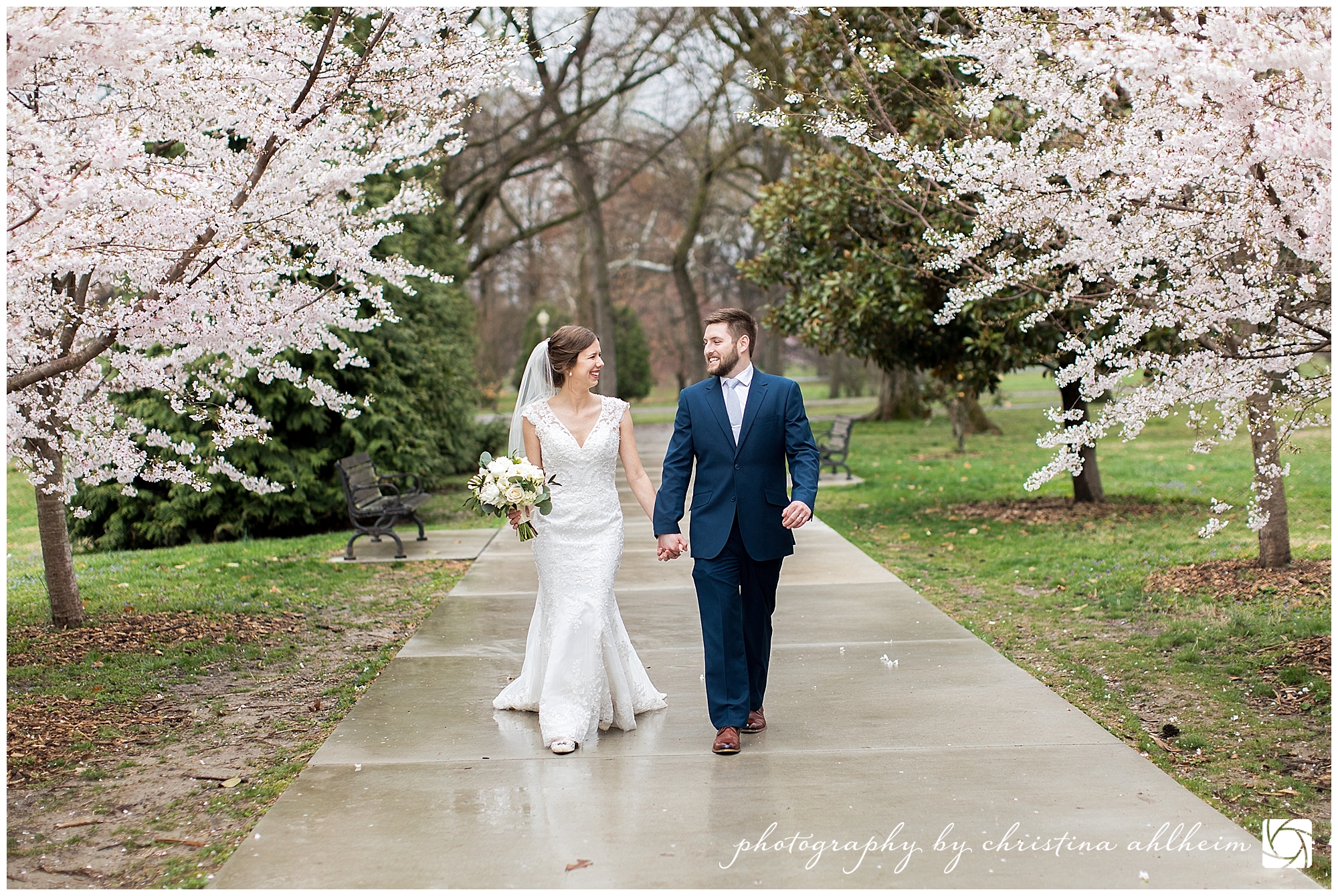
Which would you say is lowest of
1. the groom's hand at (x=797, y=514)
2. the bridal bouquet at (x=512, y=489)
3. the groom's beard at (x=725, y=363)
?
the groom's hand at (x=797, y=514)

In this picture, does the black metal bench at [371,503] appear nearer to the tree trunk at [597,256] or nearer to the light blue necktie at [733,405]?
the light blue necktie at [733,405]

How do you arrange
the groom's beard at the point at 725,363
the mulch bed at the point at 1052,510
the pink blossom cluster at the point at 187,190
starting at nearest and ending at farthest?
the pink blossom cluster at the point at 187,190
the groom's beard at the point at 725,363
the mulch bed at the point at 1052,510

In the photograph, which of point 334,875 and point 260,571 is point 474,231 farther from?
point 334,875

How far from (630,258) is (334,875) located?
116 feet

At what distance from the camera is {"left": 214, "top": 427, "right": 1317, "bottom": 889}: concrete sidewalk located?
3.93 m

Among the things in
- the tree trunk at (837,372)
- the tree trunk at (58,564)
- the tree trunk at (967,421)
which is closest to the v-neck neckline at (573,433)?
the tree trunk at (58,564)

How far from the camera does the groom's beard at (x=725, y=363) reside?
5.35 meters

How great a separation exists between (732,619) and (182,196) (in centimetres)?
306

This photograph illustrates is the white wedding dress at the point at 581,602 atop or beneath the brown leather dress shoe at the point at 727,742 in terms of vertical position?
atop

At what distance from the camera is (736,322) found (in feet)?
17.6

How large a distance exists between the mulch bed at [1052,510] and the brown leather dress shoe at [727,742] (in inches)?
324

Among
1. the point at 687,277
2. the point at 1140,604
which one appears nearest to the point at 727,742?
the point at 1140,604

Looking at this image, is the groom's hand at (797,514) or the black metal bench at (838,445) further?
the black metal bench at (838,445)

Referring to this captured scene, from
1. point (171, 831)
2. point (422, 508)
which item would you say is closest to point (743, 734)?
point (171, 831)
